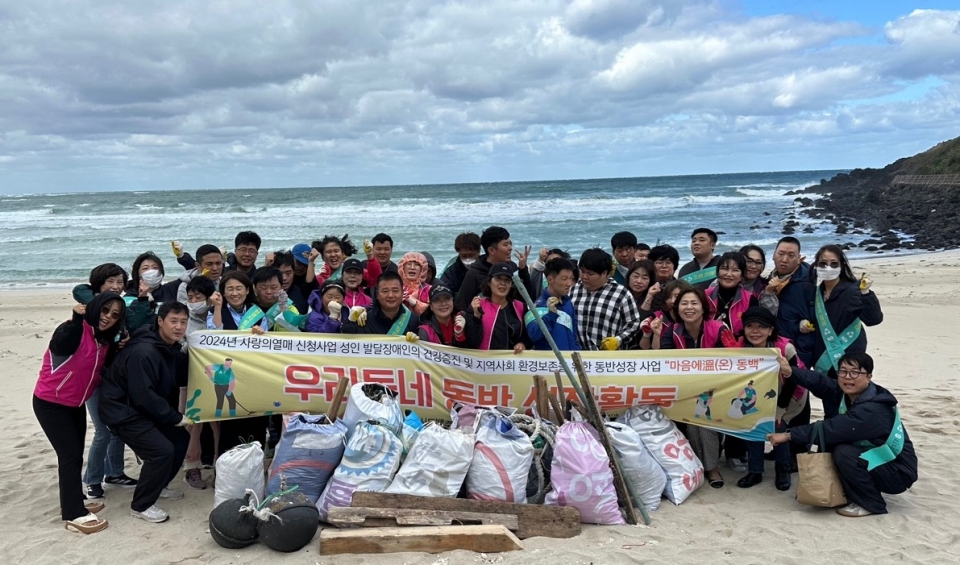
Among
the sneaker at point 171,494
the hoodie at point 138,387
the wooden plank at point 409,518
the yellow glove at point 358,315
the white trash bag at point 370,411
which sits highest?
the yellow glove at point 358,315

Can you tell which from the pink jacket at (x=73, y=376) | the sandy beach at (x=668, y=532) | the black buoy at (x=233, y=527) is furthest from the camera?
the pink jacket at (x=73, y=376)

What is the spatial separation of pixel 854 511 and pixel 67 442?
5.62 m

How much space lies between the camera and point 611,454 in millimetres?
5004

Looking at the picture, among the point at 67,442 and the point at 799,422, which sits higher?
the point at 67,442

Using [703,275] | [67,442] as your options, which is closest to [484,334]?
[703,275]

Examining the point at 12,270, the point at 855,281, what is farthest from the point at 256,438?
the point at 12,270

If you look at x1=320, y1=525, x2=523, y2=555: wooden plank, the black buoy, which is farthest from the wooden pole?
x1=320, y1=525, x2=523, y2=555: wooden plank

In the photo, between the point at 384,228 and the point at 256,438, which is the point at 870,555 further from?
the point at 384,228

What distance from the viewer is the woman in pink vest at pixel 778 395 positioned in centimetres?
548

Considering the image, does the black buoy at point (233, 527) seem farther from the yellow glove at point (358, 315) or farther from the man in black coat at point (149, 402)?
the yellow glove at point (358, 315)

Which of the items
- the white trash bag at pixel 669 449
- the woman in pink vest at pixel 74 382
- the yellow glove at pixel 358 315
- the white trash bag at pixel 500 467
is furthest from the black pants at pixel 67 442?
the white trash bag at pixel 669 449

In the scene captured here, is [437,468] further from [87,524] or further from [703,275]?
[703,275]

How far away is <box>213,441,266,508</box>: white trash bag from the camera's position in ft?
16.3

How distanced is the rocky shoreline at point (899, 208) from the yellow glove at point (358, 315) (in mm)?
22746
